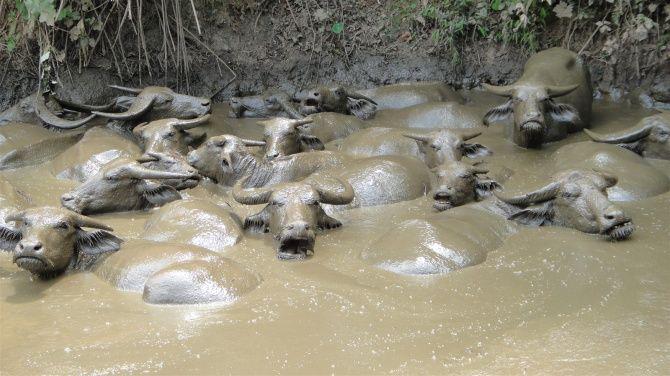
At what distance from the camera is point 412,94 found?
1124 centimetres

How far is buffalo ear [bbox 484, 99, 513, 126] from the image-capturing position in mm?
9820

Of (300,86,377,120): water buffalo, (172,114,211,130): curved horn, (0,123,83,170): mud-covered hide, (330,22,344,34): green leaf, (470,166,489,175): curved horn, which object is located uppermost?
(330,22,344,34): green leaf

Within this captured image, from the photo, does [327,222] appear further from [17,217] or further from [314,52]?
[314,52]

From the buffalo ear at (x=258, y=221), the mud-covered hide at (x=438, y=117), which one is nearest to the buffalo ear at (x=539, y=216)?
the buffalo ear at (x=258, y=221)

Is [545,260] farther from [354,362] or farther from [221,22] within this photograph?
[221,22]

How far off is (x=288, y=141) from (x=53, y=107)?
11.0ft

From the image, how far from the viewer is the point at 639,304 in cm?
534

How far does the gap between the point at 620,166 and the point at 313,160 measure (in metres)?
2.96

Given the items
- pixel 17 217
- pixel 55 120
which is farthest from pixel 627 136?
pixel 55 120

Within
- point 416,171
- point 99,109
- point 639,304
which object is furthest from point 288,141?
point 639,304

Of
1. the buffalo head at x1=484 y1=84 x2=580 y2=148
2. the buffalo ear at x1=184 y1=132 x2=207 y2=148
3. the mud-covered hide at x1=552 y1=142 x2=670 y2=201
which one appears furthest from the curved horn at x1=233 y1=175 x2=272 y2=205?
the buffalo head at x1=484 y1=84 x2=580 y2=148

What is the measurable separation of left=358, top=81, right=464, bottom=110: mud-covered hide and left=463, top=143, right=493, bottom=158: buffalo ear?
7.30ft

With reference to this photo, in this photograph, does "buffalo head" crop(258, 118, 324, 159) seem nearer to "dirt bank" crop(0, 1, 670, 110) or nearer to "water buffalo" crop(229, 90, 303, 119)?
"water buffalo" crop(229, 90, 303, 119)

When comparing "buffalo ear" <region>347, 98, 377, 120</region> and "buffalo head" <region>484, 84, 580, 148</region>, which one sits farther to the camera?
"buffalo ear" <region>347, 98, 377, 120</region>
